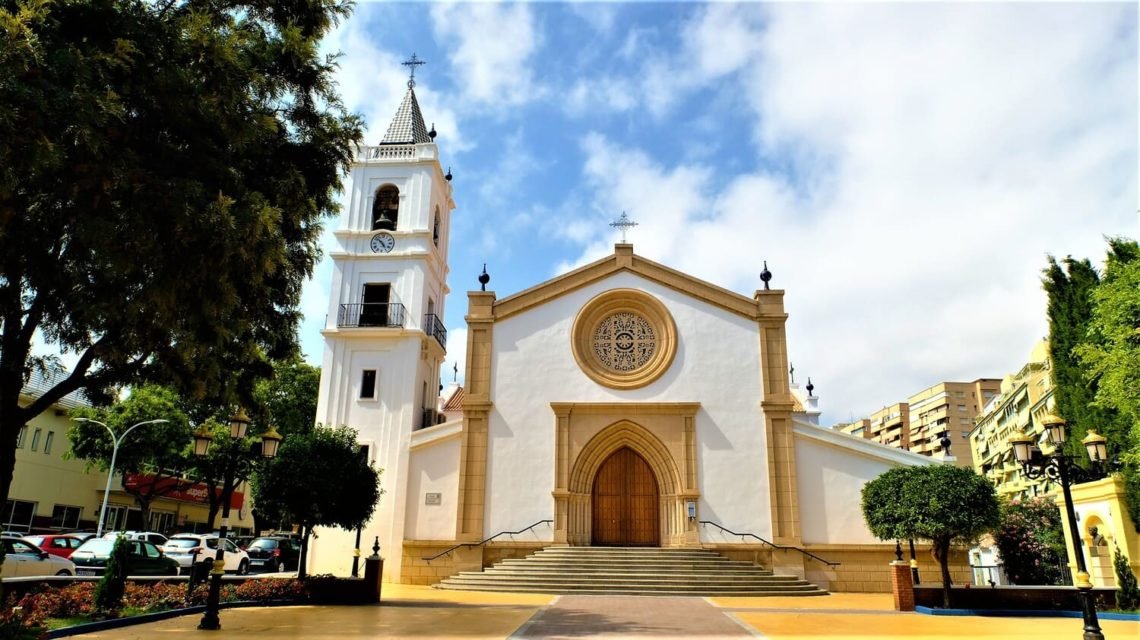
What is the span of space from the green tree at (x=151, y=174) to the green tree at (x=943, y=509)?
1404 cm

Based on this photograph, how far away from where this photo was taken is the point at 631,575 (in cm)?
1995

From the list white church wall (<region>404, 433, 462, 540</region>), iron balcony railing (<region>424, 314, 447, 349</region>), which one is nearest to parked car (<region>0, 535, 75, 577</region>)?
white church wall (<region>404, 433, 462, 540</region>)

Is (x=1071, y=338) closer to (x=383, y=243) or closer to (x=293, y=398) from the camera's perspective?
(x=383, y=243)

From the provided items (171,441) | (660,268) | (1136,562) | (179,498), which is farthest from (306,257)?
(179,498)

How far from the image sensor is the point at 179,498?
4250 cm

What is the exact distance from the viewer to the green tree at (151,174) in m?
8.87

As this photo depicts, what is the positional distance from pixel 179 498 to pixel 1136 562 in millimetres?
44430

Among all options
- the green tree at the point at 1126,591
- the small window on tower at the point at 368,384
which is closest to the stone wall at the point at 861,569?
the green tree at the point at 1126,591

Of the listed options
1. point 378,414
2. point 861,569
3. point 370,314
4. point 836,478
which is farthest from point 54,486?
point 861,569

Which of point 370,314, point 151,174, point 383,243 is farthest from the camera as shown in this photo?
point 383,243

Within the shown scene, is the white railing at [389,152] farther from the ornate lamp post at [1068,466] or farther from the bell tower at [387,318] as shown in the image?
the ornate lamp post at [1068,466]

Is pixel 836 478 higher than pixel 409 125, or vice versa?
pixel 409 125

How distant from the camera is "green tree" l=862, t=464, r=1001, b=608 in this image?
1587cm

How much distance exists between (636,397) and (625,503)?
340cm
